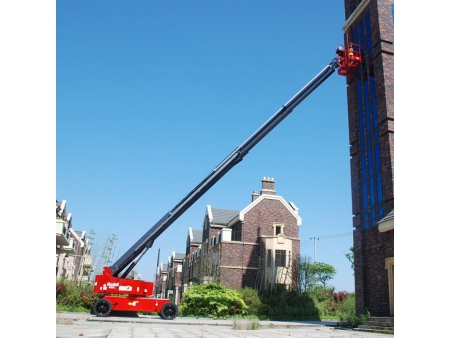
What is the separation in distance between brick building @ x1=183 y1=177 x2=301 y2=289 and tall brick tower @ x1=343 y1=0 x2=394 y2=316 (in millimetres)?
11316

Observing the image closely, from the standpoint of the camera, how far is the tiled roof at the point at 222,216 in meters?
35.2

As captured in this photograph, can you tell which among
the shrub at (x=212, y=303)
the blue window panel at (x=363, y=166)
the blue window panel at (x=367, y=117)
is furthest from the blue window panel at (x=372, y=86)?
the shrub at (x=212, y=303)

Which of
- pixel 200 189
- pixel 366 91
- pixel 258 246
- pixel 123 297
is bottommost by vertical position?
pixel 123 297

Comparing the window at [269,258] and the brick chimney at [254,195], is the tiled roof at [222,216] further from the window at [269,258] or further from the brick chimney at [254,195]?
the window at [269,258]

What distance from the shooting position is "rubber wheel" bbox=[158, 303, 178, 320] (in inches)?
681

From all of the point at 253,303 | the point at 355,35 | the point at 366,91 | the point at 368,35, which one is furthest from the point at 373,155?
the point at 253,303

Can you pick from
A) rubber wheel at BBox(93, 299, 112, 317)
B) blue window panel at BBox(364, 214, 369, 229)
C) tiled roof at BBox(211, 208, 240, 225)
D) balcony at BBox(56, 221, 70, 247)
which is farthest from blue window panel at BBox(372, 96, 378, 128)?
tiled roof at BBox(211, 208, 240, 225)

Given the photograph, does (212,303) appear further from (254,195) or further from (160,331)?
(254,195)

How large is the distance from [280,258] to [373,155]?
13.6m

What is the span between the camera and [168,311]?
17.4 metres

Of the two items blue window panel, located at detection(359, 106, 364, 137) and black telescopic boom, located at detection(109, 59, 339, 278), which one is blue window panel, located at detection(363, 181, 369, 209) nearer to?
blue window panel, located at detection(359, 106, 364, 137)

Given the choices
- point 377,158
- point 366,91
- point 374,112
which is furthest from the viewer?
point 366,91
